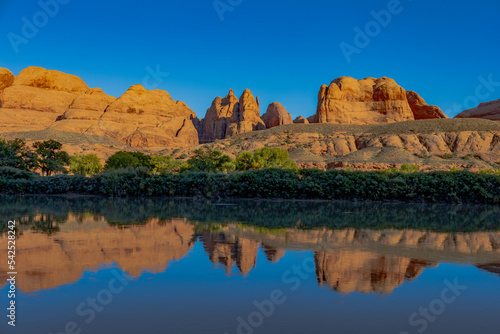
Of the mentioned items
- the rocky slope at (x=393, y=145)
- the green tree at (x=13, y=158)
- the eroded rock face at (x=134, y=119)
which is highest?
the eroded rock face at (x=134, y=119)

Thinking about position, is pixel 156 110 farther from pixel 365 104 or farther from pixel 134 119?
pixel 365 104

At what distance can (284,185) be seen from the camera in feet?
86.6

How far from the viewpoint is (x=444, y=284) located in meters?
7.45

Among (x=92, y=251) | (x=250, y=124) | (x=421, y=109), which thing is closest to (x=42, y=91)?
(x=250, y=124)

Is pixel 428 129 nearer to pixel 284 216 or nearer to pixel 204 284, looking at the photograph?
pixel 284 216

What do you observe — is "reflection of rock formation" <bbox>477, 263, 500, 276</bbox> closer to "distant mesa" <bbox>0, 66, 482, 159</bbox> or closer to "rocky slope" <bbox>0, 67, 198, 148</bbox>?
"distant mesa" <bbox>0, 66, 482, 159</bbox>

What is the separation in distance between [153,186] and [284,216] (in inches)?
513

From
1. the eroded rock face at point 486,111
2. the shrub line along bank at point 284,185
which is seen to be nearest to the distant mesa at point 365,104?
the eroded rock face at point 486,111

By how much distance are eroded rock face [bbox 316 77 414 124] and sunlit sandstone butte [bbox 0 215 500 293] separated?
334 ft

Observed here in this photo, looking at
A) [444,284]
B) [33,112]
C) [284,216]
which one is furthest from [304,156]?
[33,112]

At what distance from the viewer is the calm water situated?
5473 millimetres

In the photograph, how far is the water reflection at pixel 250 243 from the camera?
8.02m

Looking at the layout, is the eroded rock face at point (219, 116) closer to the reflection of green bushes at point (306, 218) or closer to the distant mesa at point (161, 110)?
the distant mesa at point (161, 110)

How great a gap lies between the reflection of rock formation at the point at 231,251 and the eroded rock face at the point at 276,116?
107 meters
